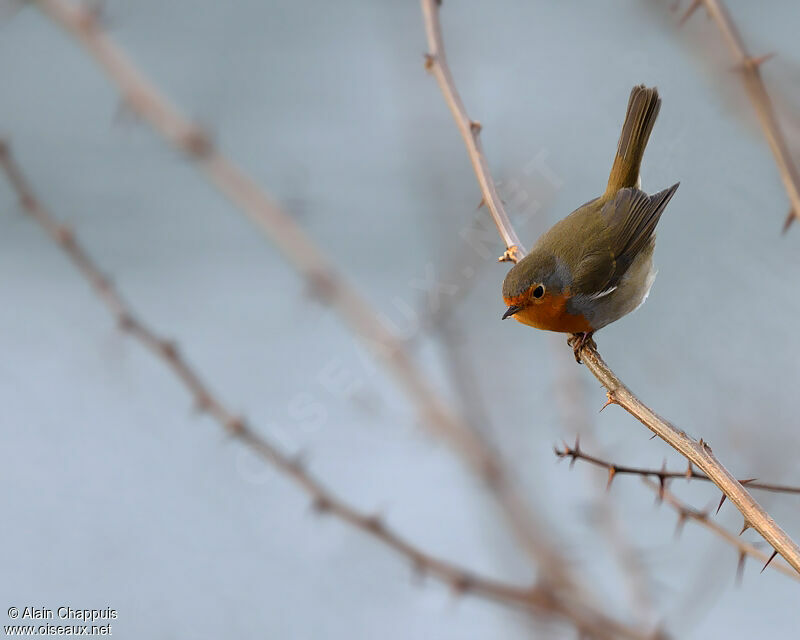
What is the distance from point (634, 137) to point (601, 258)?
492mm

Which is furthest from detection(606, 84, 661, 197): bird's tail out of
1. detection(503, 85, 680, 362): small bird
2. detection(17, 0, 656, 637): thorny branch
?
detection(17, 0, 656, 637): thorny branch

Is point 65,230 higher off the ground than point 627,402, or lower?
higher

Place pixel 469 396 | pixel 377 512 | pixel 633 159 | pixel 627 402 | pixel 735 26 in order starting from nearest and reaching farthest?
pixel 627 402 → pixel 735 26 → pixel 377 512 → pixel 469 396 → pixel 633 159

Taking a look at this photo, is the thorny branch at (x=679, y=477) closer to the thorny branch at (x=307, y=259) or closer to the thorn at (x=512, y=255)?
the thorny branch at (x=307, y=259)

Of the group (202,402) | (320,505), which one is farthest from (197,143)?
(320,505)

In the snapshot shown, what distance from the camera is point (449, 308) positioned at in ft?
9.18

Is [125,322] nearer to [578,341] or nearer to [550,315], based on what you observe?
[550,315]

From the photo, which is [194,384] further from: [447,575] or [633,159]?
[633,159]

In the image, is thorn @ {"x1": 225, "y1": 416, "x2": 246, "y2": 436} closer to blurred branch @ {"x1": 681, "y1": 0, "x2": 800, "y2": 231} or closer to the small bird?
the small bird

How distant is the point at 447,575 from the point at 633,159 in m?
1.85

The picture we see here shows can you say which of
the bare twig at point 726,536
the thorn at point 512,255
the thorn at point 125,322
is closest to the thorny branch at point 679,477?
the bare twig at point 726,536

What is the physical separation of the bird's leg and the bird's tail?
62 centimetres

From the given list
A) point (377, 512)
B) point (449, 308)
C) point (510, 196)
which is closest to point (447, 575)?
point (377, 512)

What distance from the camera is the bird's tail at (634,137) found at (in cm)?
304
